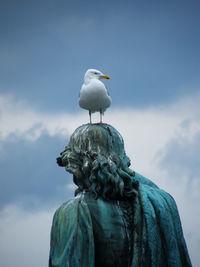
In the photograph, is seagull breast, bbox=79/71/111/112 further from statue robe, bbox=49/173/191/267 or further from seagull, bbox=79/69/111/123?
statue robe, bbox=49/173/191/267

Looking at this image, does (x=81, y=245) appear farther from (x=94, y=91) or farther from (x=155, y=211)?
(x=94, y=91)

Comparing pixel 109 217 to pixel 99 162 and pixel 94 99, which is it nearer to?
pixel 99 162

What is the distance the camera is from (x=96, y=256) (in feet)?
25.4

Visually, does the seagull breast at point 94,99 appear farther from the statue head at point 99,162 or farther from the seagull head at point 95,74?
the statue head at point 99,162

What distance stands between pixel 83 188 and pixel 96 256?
A: 2.85 feet

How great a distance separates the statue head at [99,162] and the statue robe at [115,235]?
15 centimetres

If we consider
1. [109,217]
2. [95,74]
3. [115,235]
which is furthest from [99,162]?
[95,74]

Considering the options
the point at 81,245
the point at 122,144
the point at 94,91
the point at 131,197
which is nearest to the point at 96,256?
the point at 81,245

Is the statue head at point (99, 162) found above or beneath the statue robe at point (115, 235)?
above

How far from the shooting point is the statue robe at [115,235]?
758cm

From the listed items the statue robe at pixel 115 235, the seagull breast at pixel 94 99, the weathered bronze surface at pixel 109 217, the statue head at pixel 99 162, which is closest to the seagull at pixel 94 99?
the seagull breast at pixel 94 99

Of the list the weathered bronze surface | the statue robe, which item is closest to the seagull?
the weathered bronze surface

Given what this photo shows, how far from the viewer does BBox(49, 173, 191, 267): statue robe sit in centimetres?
758

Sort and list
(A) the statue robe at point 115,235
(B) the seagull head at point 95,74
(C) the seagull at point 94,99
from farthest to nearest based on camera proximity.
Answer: (B) the seagull head at point 95,74 → (C) the seagull at point 94,99 → (A) the statue robe at point 115,235
